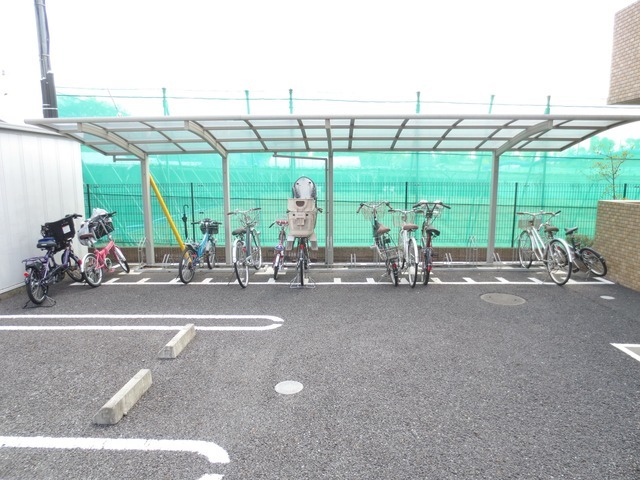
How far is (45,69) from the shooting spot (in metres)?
7.39

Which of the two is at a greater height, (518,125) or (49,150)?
(518,125)

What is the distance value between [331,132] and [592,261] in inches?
198

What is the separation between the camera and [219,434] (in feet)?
8.68

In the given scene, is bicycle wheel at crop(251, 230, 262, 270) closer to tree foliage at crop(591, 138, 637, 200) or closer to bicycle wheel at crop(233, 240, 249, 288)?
bicycle wheel at crop(233, 240, 249, 288)

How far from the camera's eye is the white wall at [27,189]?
5.74 metres

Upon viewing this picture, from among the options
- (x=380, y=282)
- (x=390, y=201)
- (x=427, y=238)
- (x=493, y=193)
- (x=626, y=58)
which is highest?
(x=626, y=58)

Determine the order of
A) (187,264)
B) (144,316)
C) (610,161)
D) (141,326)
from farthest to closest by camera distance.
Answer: (610,161) → (187,264) → (144,316) → (141,326)

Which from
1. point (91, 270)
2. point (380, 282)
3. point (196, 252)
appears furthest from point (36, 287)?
point (380, 282)

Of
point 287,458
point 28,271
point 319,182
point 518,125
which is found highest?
point 518,125

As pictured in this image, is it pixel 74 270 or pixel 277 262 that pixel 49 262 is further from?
pixel 277 262

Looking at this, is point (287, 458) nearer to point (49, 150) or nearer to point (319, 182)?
point (49, 150)

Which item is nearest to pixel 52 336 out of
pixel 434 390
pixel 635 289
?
pixel 434 390

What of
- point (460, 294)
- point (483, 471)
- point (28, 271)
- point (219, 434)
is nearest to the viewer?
point (483, 471)

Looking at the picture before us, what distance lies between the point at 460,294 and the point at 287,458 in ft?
14.0
